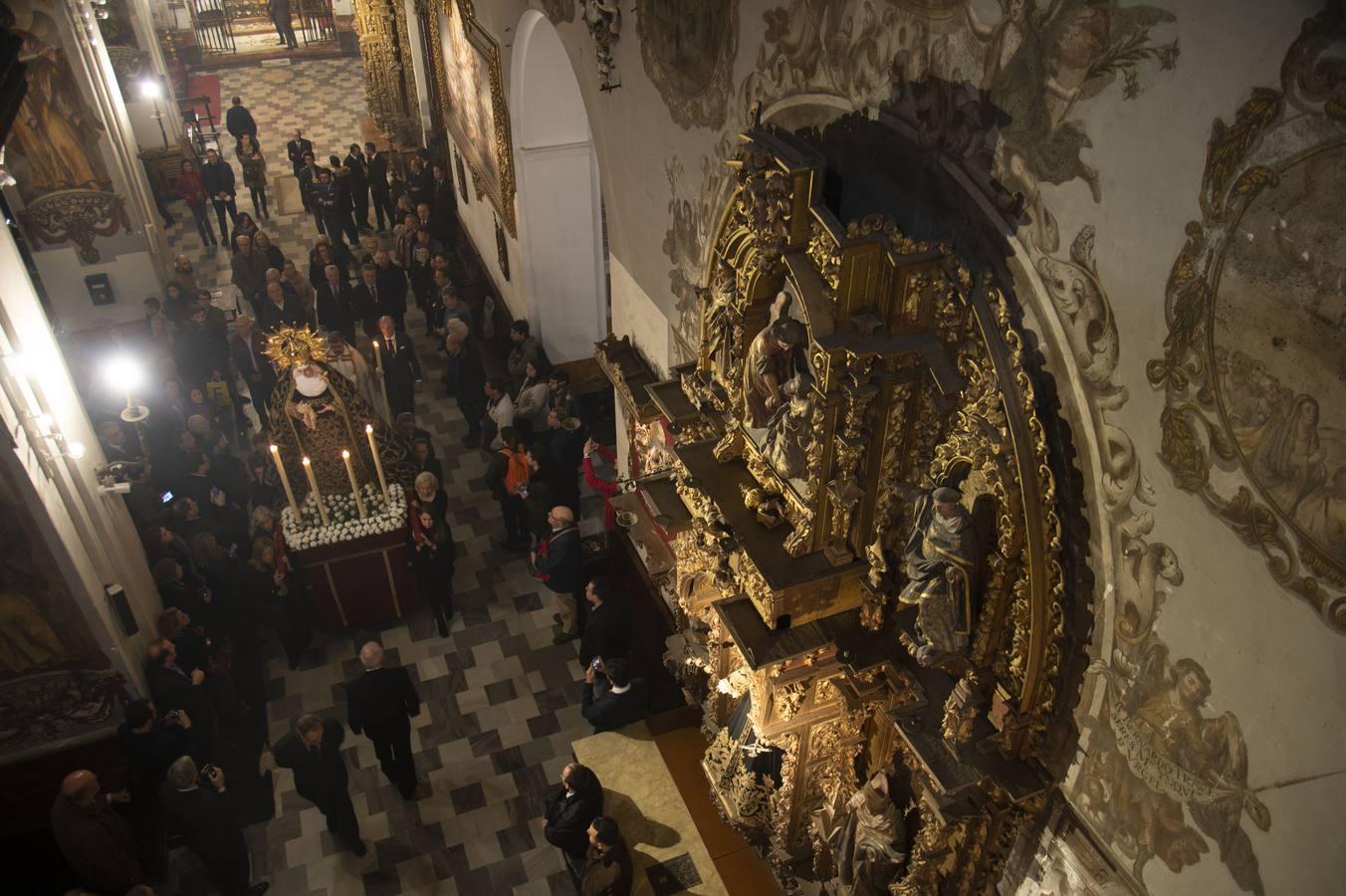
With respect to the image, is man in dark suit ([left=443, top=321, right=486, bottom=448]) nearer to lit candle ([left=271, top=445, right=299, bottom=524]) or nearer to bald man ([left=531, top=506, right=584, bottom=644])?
lit candle ([left=271, top=445, right=299, bottom=524])

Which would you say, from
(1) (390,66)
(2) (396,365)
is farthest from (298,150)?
(2) (396,365)

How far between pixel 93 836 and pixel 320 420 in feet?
12.0

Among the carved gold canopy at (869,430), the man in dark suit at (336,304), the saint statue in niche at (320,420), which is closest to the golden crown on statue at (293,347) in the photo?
the saint statue in niche at (320,420)

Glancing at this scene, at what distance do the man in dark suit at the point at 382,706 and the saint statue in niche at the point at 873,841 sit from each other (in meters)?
3.49

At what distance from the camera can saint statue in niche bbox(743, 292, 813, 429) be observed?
13.9ft

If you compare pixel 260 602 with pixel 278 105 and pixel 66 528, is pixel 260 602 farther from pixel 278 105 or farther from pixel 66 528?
pixel 278 105

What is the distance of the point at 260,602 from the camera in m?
8.25

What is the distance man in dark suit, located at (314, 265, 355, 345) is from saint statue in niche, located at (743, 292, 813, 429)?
9010 millimetres

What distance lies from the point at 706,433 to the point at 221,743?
494 centimetres

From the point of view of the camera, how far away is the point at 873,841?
4.79 m

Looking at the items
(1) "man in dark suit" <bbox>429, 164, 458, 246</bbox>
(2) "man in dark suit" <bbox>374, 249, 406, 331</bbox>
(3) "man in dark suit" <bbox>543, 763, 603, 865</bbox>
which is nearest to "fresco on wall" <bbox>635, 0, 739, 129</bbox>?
(3) "man in dark suit" <bbox>543, 763, 603, 865</bbox>

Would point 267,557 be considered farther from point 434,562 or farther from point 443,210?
point 443,210

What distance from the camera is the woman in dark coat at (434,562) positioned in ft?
28.1

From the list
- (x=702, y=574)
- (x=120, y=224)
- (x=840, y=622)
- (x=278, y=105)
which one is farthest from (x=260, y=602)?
(x=278, y=105)
